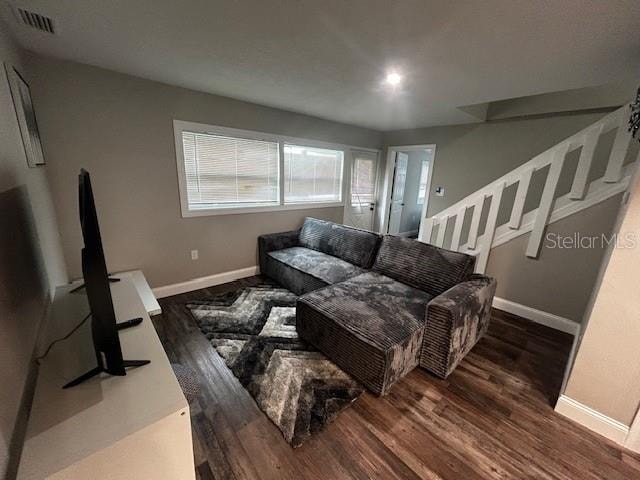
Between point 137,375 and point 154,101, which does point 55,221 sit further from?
point 137,375

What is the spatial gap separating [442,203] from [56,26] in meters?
4.75

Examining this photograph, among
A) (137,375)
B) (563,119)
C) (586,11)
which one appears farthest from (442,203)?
(137,375)

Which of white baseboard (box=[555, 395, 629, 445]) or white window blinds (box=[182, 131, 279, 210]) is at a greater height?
white window blinds (box=[182, 131, 279, 210])

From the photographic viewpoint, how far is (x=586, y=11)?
4.11ft

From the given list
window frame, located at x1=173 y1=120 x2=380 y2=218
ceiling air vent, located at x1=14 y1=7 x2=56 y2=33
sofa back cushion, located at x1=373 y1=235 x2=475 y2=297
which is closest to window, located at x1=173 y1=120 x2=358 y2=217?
window frame, located at x1=173 y1=120 x2=380 y2=218

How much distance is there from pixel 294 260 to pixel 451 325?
6.14ft

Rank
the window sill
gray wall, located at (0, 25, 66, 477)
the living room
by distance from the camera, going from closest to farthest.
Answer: gray wall, located at (0, 25, 66, 477), the living room, the window sill

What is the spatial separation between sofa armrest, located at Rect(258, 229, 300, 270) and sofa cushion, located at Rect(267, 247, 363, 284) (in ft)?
0.28

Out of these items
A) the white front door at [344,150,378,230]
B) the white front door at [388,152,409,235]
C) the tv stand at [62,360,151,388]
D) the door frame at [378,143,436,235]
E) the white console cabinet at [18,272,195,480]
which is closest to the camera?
the white console cabinet at [18,272,195,480]

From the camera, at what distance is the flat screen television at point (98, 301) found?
2.79 feet

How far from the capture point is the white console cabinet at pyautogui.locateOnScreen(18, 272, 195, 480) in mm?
698

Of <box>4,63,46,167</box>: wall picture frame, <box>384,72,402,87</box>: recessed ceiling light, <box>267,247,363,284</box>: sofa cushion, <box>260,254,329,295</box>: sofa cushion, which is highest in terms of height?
<box>384,72,402,87</box>: recessed ceiling light

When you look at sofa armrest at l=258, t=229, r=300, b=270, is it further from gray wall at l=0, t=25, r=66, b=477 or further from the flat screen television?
the flat screen television

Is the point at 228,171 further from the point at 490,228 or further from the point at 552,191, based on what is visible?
the point at 552,191
